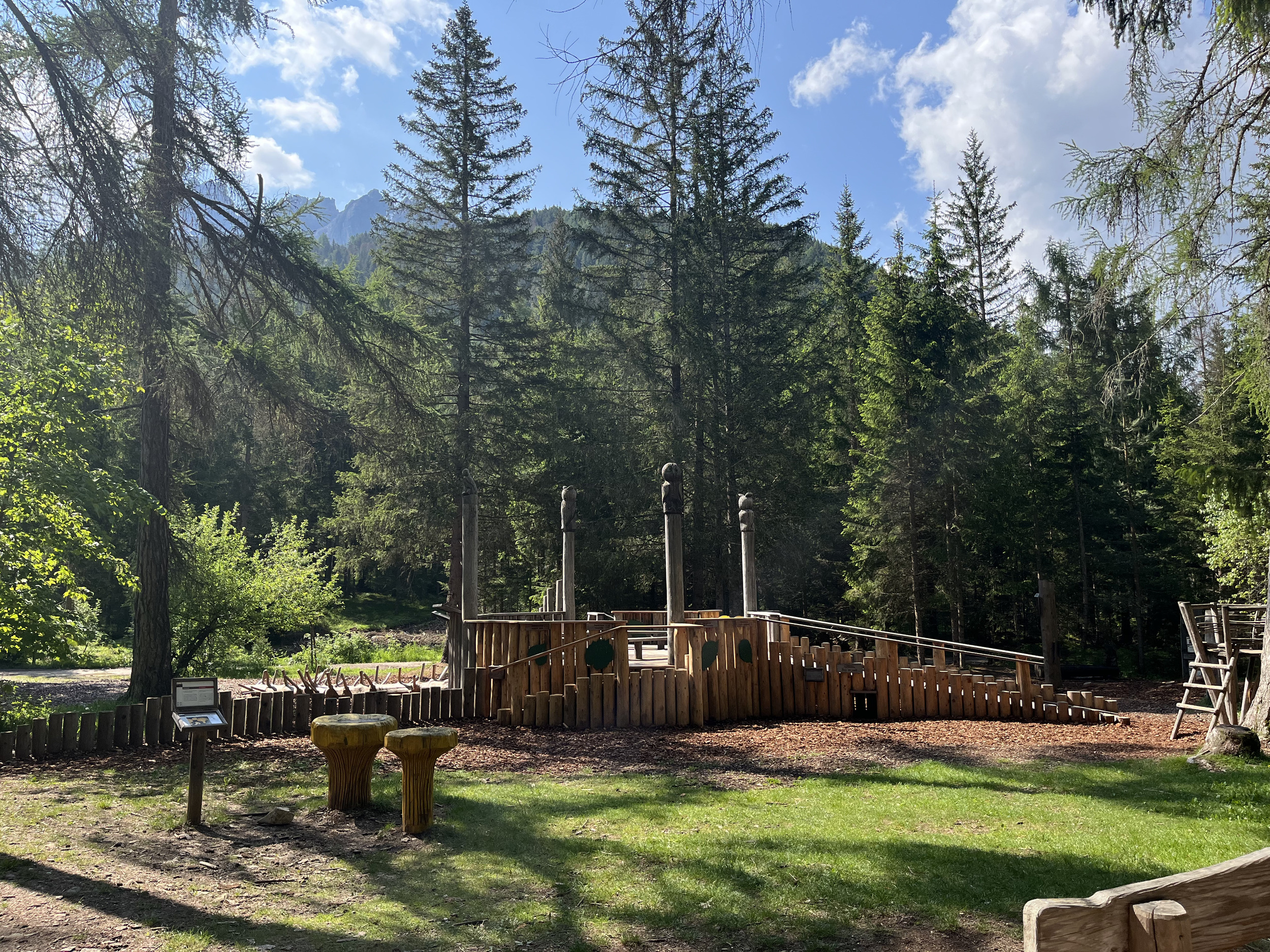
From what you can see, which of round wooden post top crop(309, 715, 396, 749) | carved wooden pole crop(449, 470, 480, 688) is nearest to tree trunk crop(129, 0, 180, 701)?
round wooden post top crop(309, 715, 396, 749)

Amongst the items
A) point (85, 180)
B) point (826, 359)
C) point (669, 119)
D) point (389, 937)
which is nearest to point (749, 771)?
point (389, 937)

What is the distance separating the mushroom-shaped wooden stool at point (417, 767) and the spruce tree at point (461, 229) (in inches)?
724

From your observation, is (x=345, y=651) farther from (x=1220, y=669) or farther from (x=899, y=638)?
(x=1220, y=669)

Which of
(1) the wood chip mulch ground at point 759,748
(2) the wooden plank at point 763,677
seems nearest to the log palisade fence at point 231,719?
(1) the wood chip mulch ground at point 759,748

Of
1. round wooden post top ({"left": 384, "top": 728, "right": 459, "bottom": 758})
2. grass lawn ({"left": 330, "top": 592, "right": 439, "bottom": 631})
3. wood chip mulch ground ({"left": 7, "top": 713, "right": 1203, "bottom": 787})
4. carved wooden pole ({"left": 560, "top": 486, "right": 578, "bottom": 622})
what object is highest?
carved wooden pole ({"left": 560, "top": 486, "right": 578, "bottom": 622})

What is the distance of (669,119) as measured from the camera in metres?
5.06

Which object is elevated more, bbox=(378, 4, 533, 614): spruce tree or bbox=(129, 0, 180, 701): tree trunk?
bbox=(378, 4, 533, 614): spruce tree

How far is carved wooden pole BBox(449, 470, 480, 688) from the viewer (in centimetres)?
1295

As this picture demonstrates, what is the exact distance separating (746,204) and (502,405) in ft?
31.2

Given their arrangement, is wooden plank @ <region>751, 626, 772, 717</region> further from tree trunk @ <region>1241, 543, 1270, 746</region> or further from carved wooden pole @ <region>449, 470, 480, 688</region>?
tree trunk @ <region>1241, 543, 1270, 746</region>

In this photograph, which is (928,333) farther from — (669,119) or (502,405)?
(669,119)

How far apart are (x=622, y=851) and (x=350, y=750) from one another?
253 cm

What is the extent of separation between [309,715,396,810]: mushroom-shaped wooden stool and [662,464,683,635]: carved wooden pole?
6.07m

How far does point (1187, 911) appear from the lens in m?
1.92
